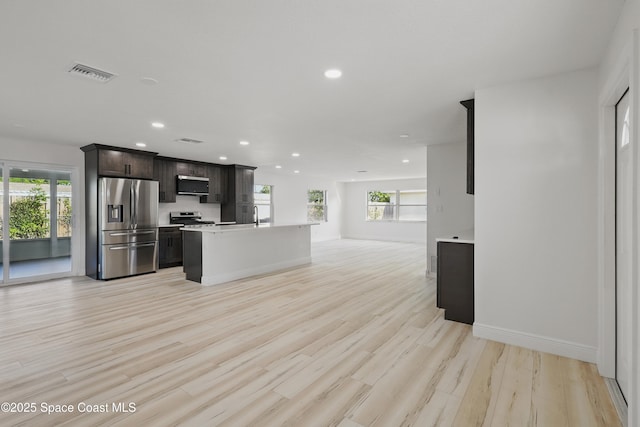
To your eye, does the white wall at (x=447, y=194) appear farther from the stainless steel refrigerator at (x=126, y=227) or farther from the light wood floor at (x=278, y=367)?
the stainless steel refrigerator at (x=126, y=227)

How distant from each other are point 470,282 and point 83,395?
3527 mm

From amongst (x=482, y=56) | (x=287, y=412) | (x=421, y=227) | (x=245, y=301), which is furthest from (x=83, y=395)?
(x=421, y=227)

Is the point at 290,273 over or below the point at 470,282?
below

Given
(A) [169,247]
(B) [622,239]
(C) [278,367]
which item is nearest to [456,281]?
(B) [622,239]

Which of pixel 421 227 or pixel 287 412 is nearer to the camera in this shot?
pixel 287 412

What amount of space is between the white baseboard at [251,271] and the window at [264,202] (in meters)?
3.51

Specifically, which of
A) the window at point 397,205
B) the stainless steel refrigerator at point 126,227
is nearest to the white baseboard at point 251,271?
the stainless steel refrigerator at point 126,227

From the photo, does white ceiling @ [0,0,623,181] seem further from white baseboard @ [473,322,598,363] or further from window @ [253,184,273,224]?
window @ [253,184,273,224]

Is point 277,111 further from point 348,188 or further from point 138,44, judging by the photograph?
point 348,188

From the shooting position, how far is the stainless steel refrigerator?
5.69 m

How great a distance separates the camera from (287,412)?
6.39 feet

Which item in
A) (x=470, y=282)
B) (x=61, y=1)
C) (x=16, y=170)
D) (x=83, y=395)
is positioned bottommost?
(x=83, y=395)

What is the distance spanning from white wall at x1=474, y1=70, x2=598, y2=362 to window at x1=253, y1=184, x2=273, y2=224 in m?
7.95

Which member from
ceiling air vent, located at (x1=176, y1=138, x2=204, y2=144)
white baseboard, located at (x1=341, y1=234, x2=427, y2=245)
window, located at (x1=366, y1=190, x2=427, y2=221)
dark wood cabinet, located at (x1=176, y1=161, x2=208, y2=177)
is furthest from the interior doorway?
window, located at (x1=366, y1=190, x2=427, y2=221)
